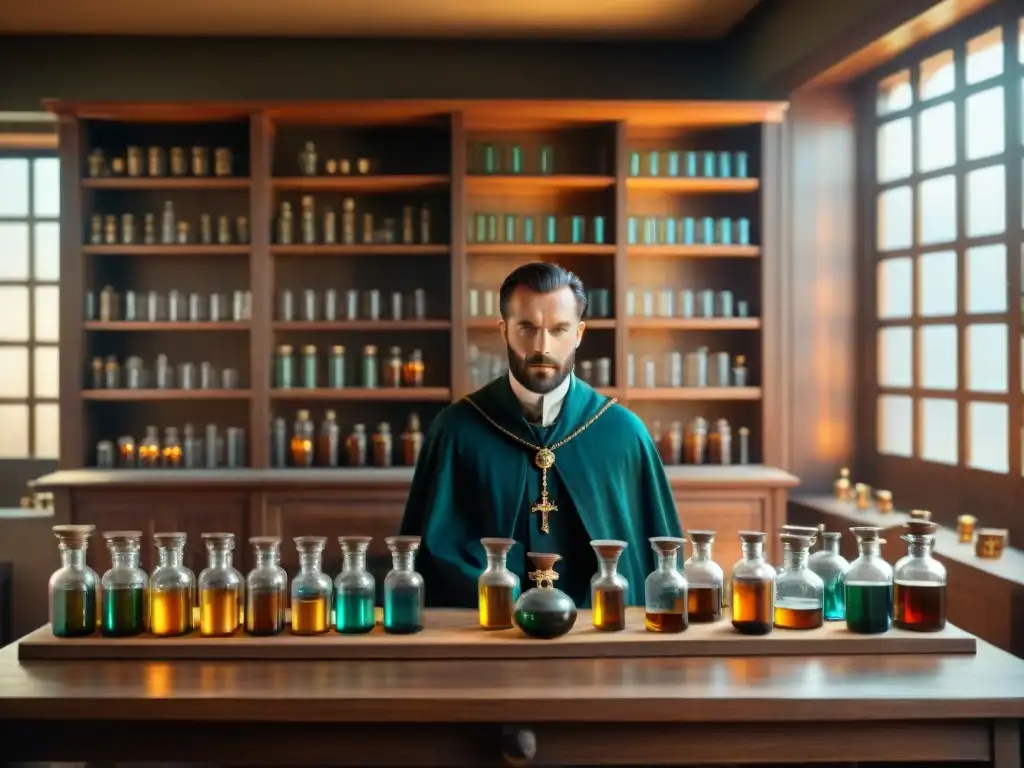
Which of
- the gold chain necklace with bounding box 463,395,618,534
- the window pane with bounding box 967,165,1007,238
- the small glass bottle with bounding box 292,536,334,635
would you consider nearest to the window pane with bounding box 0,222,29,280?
the gold chain necklace with bounding box 463,395,618,534

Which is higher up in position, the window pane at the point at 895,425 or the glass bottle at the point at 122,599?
the window pane at the point at 895,425

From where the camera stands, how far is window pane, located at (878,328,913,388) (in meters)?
4.50

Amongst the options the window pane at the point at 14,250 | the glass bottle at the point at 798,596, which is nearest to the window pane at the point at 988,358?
the glass bottle at the point at 798,596

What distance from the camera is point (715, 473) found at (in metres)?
4.69

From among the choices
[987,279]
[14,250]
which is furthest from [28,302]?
[987,279]

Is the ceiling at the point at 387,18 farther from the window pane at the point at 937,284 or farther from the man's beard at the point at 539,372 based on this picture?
the man's beard at the point at 539,372

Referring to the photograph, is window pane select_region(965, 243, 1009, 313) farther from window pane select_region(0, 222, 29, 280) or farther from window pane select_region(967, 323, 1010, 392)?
window pane select_region(0, 222, 29, 280)

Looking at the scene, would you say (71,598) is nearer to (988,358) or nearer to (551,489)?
(551,489)

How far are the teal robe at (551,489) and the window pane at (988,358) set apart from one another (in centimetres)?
168

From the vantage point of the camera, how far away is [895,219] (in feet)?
15.1

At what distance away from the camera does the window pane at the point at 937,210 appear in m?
4.12

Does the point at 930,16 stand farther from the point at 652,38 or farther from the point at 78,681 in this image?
the point at 78,681

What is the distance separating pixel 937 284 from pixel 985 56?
84cm

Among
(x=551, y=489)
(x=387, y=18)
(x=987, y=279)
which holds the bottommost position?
(x=551, y=489)
